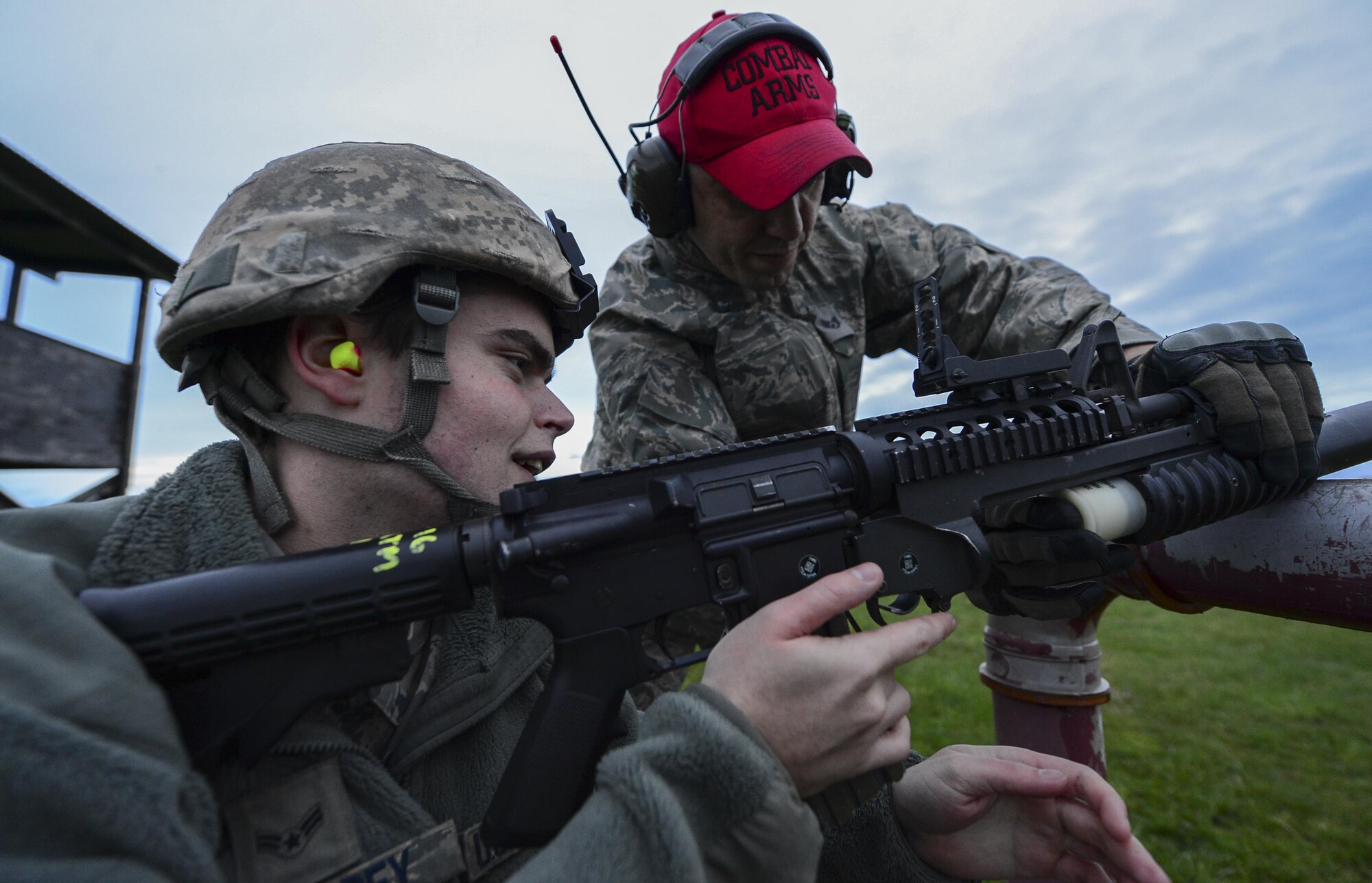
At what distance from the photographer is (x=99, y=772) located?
94 centimetres

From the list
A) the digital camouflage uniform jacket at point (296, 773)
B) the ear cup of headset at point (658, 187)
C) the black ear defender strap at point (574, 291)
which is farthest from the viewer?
the ear cup of headset at point (658, 187)

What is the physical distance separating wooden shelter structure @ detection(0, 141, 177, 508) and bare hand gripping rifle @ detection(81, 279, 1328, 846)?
5927mm

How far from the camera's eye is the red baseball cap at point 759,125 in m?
2.86

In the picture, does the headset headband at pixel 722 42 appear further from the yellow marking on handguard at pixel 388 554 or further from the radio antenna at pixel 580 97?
the yellow marking on handguard at pixel 388 554

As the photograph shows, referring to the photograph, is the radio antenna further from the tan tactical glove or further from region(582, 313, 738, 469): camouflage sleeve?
the tan tactical glove

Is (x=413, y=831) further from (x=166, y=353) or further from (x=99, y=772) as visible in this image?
(x=166, y=353)

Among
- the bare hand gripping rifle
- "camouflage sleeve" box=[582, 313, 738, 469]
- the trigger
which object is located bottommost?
the trigger

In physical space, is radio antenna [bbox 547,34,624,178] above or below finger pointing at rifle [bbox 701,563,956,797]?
above

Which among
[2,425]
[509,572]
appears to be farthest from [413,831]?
[2,425]

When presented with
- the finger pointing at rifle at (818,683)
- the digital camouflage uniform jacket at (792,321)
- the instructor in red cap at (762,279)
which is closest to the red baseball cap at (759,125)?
the instructor in red cap at (762,279)

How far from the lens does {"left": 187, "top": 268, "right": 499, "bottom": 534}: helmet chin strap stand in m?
1.61

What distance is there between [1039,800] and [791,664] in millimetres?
865

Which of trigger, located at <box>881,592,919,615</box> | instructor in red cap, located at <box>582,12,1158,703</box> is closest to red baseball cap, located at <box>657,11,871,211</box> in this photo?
instructor in red cap, located at <box>582,12,1158,703</box>

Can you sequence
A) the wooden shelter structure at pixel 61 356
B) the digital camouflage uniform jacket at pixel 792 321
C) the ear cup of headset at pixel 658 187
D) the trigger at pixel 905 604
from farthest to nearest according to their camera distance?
the wooden shelter structure at pixel 61 356, the digital camouflage uniform jacket at pixel 792 321, the ear cup of headset at pixel 658 187, the trigger at pixel 905 604
